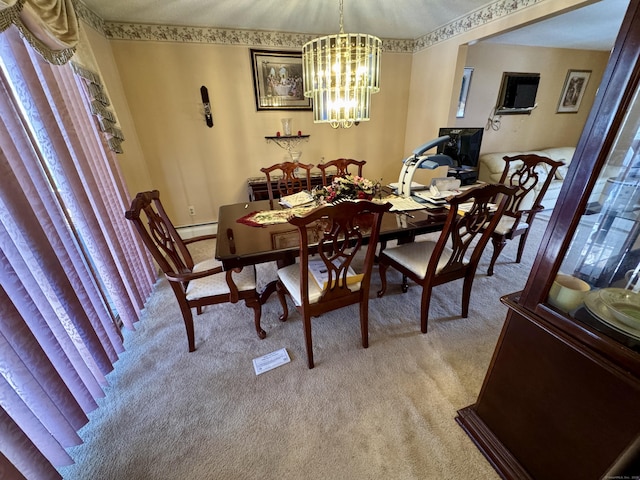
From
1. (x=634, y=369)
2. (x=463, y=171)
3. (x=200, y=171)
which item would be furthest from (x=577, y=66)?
(x=200, y=171)

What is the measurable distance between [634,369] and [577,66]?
5748 mm

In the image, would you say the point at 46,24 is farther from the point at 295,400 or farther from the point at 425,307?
the point at 425,307

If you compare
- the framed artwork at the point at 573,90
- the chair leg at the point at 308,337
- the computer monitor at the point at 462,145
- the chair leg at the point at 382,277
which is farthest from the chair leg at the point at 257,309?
the framed artwork at the point at 573,90

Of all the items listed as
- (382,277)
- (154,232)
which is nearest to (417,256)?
(382,277)

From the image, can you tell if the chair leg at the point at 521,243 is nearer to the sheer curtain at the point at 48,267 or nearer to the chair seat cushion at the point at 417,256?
the chair seat cushion at the point at 417,256

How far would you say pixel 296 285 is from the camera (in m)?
1.50

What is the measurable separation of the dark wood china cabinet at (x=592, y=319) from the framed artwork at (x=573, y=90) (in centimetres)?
526

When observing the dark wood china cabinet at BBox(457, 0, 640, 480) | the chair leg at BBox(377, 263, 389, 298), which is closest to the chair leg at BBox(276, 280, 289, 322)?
the chair leg at BBox(377, 263, 389, 298)

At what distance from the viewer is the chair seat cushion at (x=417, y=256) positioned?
1653 millimetres

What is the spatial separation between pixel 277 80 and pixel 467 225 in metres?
2.82

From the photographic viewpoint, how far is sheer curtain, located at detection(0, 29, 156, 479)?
2.98 feet

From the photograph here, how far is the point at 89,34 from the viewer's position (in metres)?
2.12

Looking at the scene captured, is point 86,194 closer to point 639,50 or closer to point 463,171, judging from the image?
point 639,50

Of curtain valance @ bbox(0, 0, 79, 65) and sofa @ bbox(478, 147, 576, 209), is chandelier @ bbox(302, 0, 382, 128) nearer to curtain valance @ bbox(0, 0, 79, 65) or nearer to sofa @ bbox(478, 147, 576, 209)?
curtain valance @ bbox(0, 0, 79, 65)
